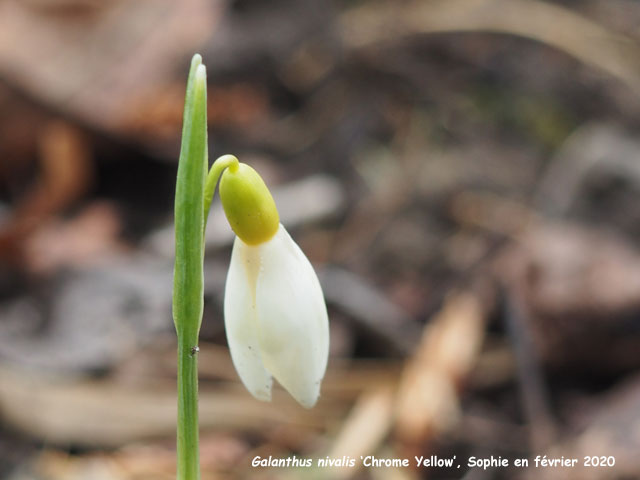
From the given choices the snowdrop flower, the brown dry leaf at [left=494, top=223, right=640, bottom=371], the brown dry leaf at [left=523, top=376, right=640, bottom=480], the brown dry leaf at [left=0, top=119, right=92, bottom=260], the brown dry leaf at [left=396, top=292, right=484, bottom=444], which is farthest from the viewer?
the brown dry leaf at [left=0, top=119, right=92, bottom=260]

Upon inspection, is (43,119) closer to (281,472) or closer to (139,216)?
(139,216)

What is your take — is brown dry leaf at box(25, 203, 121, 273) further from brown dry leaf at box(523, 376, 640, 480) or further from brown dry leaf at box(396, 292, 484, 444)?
brown dry leaf at box(523, 376, 640, 480)

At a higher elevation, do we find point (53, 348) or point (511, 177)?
point (511, 177)

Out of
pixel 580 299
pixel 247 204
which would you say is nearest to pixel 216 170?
pixel 247 204

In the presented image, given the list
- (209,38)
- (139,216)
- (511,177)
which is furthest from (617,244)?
(209,38)

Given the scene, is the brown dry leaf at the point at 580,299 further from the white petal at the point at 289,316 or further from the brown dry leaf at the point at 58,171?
the brown dry leaf at the point at 58,171

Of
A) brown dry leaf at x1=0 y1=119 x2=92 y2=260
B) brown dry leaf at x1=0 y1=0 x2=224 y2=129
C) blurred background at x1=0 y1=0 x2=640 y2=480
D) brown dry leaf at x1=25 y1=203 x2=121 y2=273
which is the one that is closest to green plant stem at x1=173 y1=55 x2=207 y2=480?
blurred background at x1=0 y1=0 x2=640 y2=480
